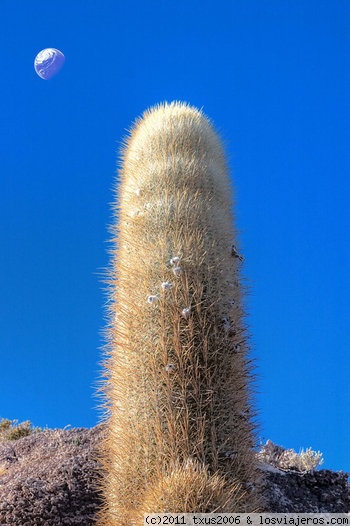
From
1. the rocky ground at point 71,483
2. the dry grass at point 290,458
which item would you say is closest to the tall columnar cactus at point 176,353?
the rocky ground at point 71,483

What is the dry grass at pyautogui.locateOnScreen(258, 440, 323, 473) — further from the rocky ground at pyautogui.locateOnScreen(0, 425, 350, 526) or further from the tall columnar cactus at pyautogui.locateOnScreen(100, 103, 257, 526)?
the tall columnar cactus at pyautogui.locateOnScreen(100, 103, 257, 526)

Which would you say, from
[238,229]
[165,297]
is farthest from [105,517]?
A: [238,229]

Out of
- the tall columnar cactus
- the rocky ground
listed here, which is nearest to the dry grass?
the rocky ground

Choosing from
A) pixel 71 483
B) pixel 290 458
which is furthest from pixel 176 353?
pixel 290 458

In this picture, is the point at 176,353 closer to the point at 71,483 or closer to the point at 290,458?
the point at 71,483

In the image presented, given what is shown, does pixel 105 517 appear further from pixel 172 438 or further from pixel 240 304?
pixel 240 304

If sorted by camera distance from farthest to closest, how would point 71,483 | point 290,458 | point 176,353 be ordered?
point 290,458
point 71,483
point 176,353

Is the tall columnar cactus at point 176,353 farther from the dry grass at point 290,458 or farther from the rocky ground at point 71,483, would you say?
the dry grass at point 290,458
